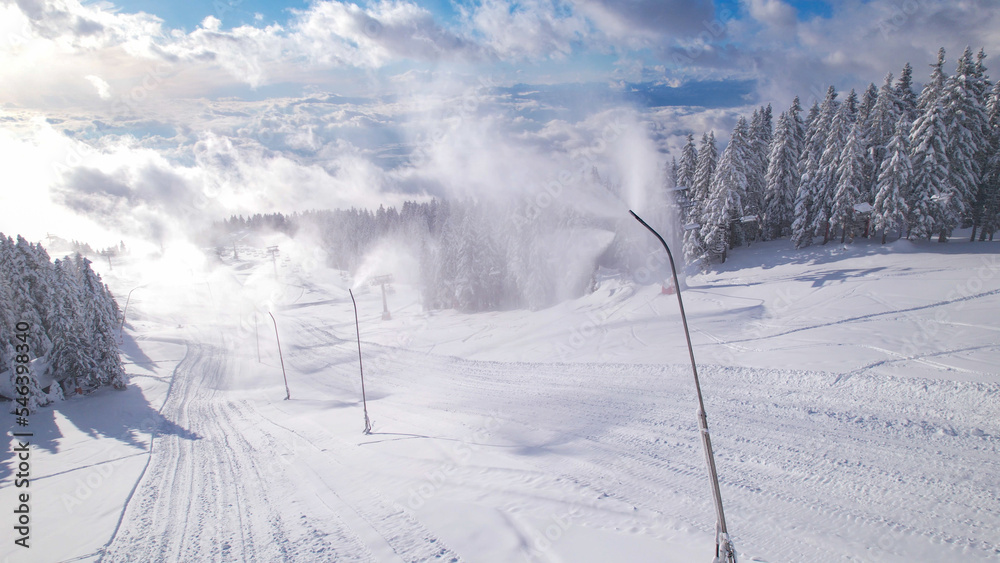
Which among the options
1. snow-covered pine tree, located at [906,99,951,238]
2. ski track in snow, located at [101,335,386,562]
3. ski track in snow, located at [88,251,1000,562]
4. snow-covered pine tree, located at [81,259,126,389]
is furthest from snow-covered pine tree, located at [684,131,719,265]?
snow-covered pine tree, located at [81,259,126,389]

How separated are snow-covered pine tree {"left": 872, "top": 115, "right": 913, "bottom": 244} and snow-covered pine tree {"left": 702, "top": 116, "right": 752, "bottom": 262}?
33.7 ft

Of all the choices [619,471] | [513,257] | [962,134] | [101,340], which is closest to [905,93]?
[962,134]

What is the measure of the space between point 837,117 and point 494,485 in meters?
46.8

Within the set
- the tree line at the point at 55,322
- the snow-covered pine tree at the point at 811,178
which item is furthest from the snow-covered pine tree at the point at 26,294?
the snow-covered pine tree at the point at 811,178

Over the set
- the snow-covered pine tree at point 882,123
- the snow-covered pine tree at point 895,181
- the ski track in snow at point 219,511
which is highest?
the snow-covered pine tree at point 882,123

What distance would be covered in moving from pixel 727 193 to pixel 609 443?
3338cm

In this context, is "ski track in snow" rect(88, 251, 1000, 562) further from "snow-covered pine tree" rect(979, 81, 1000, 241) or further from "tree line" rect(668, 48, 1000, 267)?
"snow-covered pine tree" rect(979, 81, 1000, 241)

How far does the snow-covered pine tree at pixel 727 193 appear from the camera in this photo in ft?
A: 129

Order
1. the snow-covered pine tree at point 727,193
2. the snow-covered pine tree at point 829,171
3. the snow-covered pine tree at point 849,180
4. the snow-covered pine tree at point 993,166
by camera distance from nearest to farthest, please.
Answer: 1. the snow-covered pine tree at point 993,166
2. the snow-covered pine tree at point 849,180
3. the snow-covered pine tree at point 829,171
4. the snow-covered pine tree at point 727,193

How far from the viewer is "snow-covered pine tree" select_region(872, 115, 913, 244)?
33.0 metres

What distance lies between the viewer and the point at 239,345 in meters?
57.2

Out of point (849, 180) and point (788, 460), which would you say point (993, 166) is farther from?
point (788, 460)

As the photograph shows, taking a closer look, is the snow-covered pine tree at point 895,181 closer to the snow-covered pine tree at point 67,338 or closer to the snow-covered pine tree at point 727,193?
the snow-covered pine tree at point 727,193

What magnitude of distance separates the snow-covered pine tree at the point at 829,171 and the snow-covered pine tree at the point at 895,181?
3641mm
